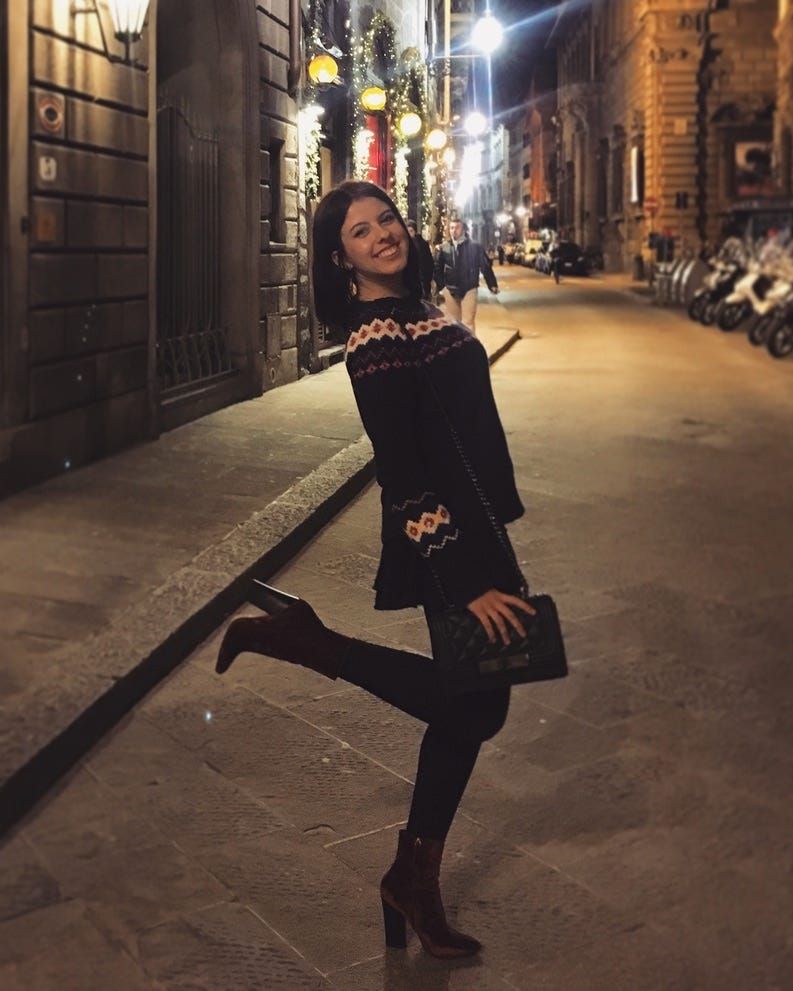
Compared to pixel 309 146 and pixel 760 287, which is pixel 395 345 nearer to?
pixel 309 146

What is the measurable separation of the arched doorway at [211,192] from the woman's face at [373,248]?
858cm

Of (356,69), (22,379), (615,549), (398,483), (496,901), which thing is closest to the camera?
(398,483)

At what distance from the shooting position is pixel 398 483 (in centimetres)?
268

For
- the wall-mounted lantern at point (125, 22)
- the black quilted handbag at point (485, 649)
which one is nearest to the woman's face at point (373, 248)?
the black quilted handbag at point (485, 649)

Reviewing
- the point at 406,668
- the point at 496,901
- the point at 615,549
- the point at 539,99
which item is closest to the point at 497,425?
the point at 406,668

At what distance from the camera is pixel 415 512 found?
8.78 feet

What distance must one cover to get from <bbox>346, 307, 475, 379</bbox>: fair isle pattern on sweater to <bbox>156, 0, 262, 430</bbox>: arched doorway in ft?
28.6

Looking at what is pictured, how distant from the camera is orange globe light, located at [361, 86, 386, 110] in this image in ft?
58.6

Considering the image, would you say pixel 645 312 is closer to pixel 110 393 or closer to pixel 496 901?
pixel 110 393

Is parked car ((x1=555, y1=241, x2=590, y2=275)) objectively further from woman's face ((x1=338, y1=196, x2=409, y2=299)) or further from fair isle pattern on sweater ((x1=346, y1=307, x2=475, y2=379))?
fair isle pattern on sweater ((x1=346, y1=307, x2=475, y2=379))

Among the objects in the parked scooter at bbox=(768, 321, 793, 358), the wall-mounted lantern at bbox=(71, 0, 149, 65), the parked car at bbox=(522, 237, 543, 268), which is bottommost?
the parked scooter at bbox=(768, 321, 793, 358)

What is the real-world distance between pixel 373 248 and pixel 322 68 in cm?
1223

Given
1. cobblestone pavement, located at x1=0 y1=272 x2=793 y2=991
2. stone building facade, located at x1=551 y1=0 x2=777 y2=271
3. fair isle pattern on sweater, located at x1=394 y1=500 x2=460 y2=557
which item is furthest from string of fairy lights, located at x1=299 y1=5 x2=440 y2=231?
stone building facade, located at x1=551 y1=0 x2=777 y2=271

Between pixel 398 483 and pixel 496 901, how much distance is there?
112 centimetres
